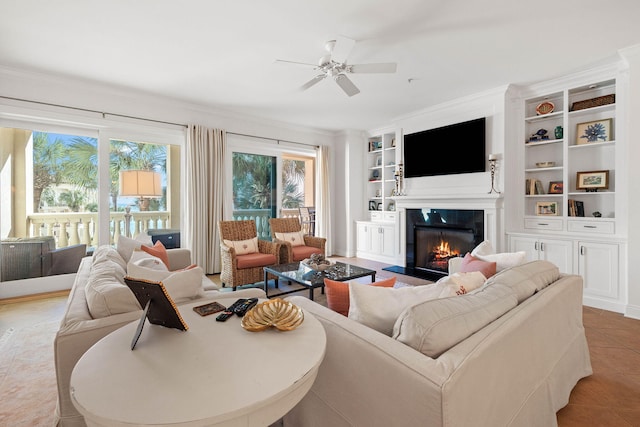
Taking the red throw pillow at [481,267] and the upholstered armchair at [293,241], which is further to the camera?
the upholstered armchair at [293,241]

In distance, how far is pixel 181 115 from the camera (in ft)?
15.1

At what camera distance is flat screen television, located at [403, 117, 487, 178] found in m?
4.29

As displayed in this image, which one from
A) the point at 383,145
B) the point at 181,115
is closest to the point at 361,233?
the point at 383,145

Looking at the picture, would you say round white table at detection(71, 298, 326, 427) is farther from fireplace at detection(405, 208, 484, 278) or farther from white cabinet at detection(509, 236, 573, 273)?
fireplace at detection(405, 208, 484, 278)

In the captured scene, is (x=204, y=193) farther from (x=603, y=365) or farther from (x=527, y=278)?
(x=603, y=365)

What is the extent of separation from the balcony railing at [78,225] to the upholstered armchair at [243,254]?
1.27 metres

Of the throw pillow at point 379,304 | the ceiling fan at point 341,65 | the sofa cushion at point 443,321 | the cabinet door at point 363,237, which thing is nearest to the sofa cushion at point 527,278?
the sofa cushion at point 443,321

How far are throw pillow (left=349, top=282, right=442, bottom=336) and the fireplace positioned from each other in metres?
3.41

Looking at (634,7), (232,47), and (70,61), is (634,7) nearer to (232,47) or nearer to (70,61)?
(232,47)

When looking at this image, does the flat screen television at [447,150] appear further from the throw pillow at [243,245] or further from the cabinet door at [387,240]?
the throw pillow at [243,245]

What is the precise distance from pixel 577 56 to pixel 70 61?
5303mm

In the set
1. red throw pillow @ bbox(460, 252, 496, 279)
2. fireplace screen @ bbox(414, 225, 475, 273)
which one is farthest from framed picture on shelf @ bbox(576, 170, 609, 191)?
red throw pillow @ bbox(460, 252, 496, 279)

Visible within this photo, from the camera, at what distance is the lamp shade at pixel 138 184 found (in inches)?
148

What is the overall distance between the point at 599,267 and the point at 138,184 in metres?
5.40
